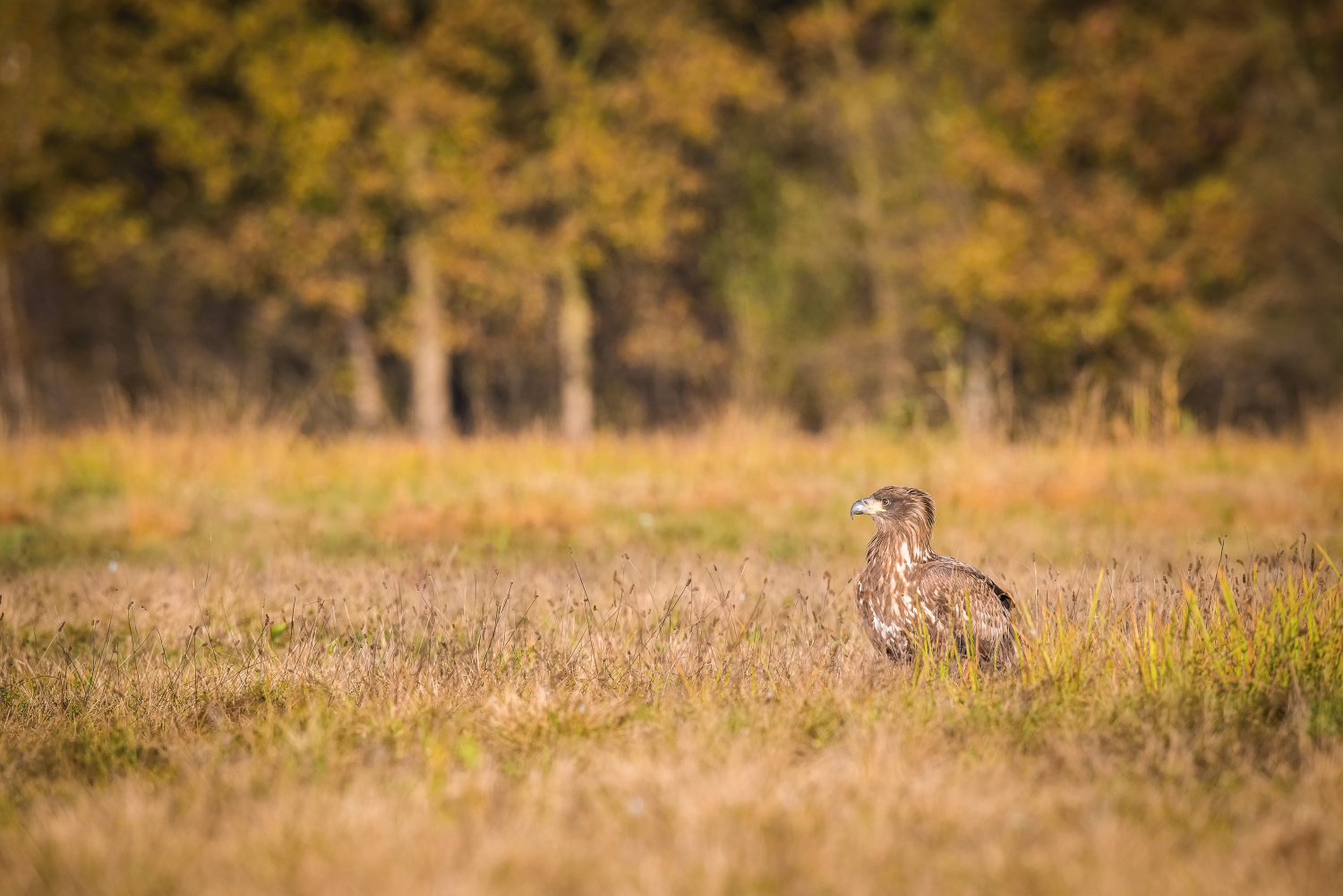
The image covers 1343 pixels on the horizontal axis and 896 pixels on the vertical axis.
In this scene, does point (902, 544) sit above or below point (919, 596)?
above

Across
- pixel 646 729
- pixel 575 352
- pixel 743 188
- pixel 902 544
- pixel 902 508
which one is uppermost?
pixel 743 188

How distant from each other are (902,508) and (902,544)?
16 cm

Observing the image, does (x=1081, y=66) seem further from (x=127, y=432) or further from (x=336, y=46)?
(x=127, y=432)

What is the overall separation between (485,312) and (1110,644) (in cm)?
1635

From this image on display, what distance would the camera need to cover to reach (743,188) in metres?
20.2

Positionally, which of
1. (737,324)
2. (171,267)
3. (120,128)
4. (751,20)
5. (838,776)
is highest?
(751,20)

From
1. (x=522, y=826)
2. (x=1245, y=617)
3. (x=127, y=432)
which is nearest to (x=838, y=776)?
(x=522, y=826)

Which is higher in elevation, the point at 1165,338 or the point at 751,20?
the point at 751,20

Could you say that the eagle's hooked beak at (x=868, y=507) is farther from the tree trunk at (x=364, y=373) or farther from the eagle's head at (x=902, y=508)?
the tree trunk at (x=364, y=373)

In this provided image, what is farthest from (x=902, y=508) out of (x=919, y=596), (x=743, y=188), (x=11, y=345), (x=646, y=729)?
(x=743, y=188)

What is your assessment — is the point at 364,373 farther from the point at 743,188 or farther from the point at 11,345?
the point at 743,188

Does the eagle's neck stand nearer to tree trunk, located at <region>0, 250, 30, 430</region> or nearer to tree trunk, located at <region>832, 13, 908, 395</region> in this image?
tree trunk, located at <region>832, 13, 908, 395</region>

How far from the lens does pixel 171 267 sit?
1875cm

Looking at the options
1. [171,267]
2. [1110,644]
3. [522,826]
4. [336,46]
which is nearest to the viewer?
[522,826]
